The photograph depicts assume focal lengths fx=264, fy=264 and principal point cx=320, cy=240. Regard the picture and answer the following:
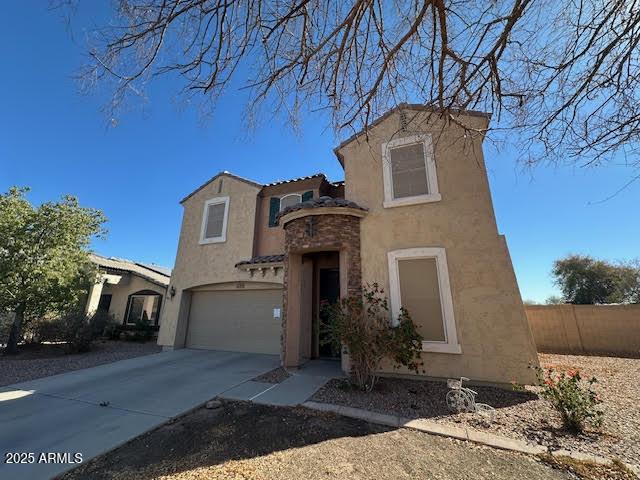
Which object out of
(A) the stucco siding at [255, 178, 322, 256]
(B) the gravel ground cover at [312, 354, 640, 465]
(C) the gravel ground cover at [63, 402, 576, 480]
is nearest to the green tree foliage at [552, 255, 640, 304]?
(B) the gravel ground cover at [312, 354, 640, 465]

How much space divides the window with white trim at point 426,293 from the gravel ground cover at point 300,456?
3.18 m

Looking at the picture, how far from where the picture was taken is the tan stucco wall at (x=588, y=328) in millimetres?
11852

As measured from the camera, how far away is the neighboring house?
55.3ft

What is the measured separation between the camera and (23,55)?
155 inches

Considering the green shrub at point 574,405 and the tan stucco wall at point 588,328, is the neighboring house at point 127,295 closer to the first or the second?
the green shrub at point 574,405

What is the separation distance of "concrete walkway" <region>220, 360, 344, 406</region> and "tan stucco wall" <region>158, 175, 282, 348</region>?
16.3 feet

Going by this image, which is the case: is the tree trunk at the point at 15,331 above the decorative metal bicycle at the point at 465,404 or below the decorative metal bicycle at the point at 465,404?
above

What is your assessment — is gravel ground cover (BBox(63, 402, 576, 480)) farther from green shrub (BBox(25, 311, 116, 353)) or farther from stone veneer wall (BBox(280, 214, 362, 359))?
green shrub (BBox(25, 311, 116, 353))

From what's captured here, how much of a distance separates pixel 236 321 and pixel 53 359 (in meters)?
7.39

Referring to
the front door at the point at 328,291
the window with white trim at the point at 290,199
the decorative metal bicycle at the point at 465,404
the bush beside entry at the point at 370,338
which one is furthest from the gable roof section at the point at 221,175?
the decorative metal bicycle at the point at 465,404

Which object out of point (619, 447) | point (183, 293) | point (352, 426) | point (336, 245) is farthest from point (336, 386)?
point (183, 293)

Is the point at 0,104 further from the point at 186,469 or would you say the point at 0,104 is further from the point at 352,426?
the point at 352,426

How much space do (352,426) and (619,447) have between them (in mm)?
3845

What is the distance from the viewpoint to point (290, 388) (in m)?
6.47
